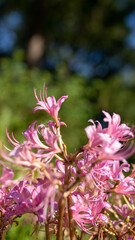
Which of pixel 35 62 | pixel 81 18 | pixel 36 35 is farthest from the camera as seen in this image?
pixel 81 18

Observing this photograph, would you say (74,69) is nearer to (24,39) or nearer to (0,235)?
(24,39)

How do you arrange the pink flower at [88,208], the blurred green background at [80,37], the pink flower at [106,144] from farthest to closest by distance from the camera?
the blurred green background at [80,37]
the pink flower at [88,208]
the pink flower at [106,144]

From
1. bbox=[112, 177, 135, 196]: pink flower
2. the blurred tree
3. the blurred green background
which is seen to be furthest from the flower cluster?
the blurred tree

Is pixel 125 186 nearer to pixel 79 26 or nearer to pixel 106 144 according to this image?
pixel 106 144

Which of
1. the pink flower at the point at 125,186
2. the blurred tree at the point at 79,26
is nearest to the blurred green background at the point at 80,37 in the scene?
the blurred tree at the point at 79,26

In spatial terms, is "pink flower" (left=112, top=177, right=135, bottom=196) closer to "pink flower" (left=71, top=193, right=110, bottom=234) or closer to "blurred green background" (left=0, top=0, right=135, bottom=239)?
"pink flower" (left=71, top=193, right=110, bottom=234)

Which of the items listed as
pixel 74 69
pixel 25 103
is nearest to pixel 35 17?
pixel 74 69

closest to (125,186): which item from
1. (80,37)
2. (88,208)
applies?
(88,208)

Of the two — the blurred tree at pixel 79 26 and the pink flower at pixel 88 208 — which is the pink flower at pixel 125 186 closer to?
the pink flower at pixel 88 208
